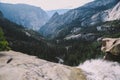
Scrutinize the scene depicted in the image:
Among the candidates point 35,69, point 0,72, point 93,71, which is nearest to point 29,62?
point 35,69

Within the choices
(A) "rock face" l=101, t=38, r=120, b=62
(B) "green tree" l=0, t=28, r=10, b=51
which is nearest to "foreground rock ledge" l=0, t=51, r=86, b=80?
(B) "green tree" l=0, t=28, r=10, b=51

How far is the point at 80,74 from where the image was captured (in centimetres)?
2628

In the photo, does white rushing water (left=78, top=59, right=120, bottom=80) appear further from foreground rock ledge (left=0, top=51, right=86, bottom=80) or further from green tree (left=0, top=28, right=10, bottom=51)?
green tree (left=0, top=28, right=10, bottom=51)

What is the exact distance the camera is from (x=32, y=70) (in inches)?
958

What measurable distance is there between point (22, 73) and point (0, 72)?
2.13 m

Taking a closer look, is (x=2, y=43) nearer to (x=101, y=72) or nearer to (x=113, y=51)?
(x=101, y=72)

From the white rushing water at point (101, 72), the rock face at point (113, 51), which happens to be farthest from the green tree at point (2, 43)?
the rock face at point (113, 51)

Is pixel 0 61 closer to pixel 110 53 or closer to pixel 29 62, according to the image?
pixel 29 62

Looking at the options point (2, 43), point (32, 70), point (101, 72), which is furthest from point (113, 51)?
point (32, 70)

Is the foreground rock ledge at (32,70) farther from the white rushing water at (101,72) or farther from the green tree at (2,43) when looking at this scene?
the green tree at (2,43)

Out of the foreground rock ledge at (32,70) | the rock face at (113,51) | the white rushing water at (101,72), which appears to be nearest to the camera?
the foreground rock ledge at (32,70)

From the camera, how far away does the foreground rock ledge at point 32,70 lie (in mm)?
23108

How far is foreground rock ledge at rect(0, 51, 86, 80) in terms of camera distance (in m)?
23.1

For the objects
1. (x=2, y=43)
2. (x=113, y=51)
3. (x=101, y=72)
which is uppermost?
(x=2, y=43)
